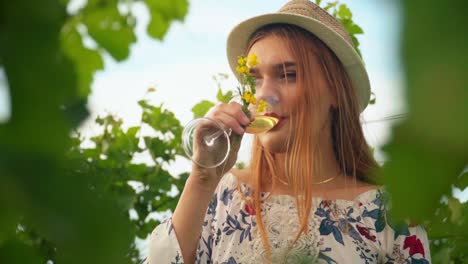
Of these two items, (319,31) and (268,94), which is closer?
(268,94)

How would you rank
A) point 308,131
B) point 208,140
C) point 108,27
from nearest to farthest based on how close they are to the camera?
point 108,27
point 208,140
point 308,131

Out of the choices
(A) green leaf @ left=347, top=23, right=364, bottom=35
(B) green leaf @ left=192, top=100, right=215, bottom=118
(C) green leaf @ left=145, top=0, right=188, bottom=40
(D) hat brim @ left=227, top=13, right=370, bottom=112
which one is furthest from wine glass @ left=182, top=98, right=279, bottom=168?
(C) green leaf @ left=145, top=0, right=188, bottom=40

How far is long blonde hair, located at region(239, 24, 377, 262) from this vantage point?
2.36 metres

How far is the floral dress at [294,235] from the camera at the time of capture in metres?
2.24

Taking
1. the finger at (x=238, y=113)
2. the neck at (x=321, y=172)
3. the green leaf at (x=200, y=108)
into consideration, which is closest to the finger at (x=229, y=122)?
the finger at (x=238, y=113)

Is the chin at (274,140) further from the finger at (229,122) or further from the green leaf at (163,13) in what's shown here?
the green leaf at (163,13)

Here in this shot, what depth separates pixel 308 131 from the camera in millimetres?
2377

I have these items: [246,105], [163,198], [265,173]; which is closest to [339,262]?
[265,173]

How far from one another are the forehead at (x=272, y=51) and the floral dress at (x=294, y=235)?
1.65 feet

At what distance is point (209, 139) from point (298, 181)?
0.52 meters

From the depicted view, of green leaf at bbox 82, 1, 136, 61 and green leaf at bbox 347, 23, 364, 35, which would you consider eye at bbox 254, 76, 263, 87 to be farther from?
green leaf at bbox 82, 1, 136, 61

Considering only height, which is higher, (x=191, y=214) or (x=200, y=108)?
(x=200, y=108)

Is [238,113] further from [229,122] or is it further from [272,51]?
[272,51]

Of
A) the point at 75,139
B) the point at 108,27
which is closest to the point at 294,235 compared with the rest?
the point at 108,27
